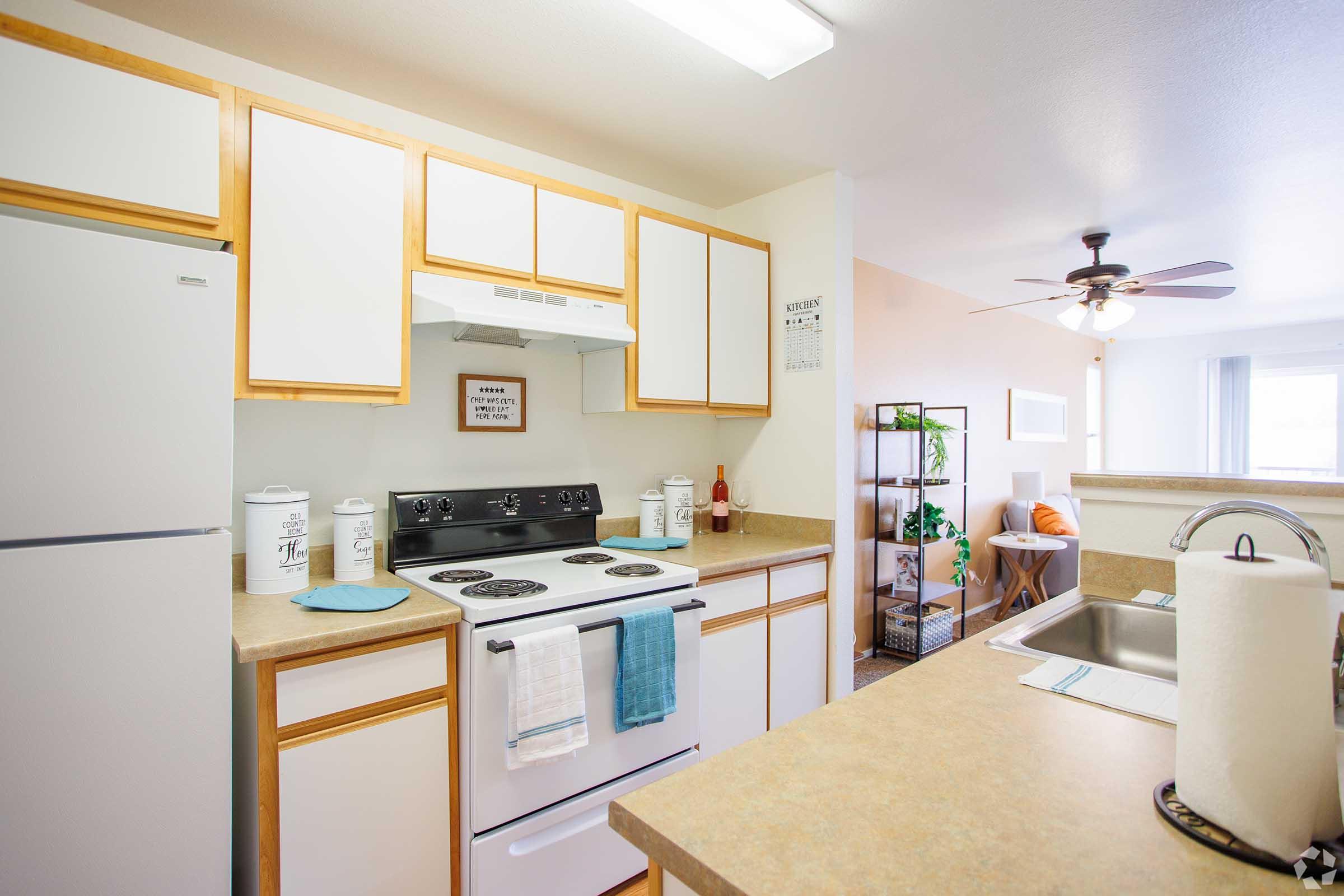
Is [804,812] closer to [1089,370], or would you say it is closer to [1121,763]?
[1121,763]

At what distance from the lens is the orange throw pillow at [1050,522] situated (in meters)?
5.00

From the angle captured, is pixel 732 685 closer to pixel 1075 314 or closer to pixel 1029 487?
pixel 1075 314

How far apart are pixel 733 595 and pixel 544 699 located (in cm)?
88

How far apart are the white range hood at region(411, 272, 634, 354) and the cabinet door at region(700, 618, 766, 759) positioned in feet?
3.74

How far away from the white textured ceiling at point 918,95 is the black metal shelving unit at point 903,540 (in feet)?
4.11

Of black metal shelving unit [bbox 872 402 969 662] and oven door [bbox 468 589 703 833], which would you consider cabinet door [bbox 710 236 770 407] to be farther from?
black metal shelving unit [bbox 872 402 969 662]

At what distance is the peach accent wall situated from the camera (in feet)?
13.2

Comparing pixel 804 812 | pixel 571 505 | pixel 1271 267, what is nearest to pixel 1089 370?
pixel 1271 267

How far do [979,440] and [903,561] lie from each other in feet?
A: 5.03

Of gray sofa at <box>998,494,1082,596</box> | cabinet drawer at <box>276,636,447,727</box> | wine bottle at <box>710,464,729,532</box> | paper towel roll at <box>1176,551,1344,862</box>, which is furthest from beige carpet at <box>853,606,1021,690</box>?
paper towel roll at <box>1176,551,1344,862</box>

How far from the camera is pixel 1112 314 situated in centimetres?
355

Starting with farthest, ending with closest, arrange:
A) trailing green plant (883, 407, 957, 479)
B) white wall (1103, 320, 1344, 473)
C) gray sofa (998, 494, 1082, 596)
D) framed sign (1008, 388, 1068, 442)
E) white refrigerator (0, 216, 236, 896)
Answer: white wall (1103, 320, 1344, 473) → framed sign (1008, 388, 1068, 442) → gray sofa (998, 494, 1082, 596) → trailing green plant (883, 407, 957, 479) → white refrigerator (0, 216, 236, 896)

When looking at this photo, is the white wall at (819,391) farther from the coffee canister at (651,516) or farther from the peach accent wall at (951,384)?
the peach accent wall at (951,384)

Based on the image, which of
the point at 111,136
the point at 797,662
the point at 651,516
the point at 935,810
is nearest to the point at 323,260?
the point at 111,136
